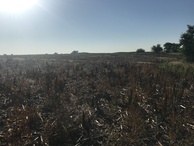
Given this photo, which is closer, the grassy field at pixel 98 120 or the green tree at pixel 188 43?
the grassy field at pixel 98 120

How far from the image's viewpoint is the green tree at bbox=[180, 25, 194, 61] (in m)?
29.3

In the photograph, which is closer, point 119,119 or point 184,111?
point 119,119

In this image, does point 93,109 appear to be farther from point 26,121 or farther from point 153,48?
point 153,48

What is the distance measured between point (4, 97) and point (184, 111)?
6.85 metres

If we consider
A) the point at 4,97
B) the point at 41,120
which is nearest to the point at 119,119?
the point at 41,120

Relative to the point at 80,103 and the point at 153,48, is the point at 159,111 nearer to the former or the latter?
the point at 80,103

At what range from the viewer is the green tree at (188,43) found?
96.2 feet

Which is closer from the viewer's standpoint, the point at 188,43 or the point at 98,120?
the point at 98,120

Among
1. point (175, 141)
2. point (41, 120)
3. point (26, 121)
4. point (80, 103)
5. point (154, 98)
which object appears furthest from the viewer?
point (154, 98)

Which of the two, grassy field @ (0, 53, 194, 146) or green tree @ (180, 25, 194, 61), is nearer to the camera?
grassy field @ (0, 53, 194, 146)

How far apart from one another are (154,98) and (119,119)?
2767 millimetres

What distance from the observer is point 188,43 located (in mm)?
29875

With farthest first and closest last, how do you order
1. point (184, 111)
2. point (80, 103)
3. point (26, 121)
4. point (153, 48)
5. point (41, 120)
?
point (153, 48) < point (80, 103) < point (184, 111) < point (41, 120) < point (26, 121)

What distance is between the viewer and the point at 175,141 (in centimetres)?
567
